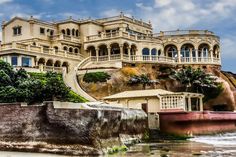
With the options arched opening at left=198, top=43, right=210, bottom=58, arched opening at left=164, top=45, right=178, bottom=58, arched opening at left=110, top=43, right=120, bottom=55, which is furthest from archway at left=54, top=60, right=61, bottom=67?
arched opening at left=198, top=43, right=210, bottom=58

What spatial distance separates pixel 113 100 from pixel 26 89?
36.0ft

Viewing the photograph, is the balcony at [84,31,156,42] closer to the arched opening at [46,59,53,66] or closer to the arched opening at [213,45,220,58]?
A: the arched opening at [46,59,53,66]

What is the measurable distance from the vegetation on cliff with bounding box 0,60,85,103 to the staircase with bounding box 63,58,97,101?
4599 millimetres

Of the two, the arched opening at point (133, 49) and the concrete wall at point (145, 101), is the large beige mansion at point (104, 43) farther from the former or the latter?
the concrete wall at point (145, 101)

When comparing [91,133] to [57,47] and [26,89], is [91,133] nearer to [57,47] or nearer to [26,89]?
[26,89]

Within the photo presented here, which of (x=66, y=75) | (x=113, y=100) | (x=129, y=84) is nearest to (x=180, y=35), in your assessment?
(x=129, y=84)

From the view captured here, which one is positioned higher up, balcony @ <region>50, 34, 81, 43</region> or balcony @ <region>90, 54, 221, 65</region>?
balcony @ <region>50, 34, 81, 43</region>

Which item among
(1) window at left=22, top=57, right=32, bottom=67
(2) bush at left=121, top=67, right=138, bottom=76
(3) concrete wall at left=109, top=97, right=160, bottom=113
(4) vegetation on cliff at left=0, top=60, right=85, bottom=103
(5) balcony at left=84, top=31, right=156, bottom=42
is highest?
(5) balcony at left=84, top=31, right=156, bottom=42

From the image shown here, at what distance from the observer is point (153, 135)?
4906 centimetres

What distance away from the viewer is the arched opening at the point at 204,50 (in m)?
83.5

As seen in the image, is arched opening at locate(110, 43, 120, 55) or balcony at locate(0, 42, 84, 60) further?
arched opening at locate(110, 43, 120, 55)

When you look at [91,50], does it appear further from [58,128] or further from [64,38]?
[58,128]

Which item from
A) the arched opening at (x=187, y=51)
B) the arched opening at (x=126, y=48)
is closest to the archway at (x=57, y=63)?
the arched opening at (x=126, y=48)

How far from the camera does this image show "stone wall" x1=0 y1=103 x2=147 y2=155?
108 feet
